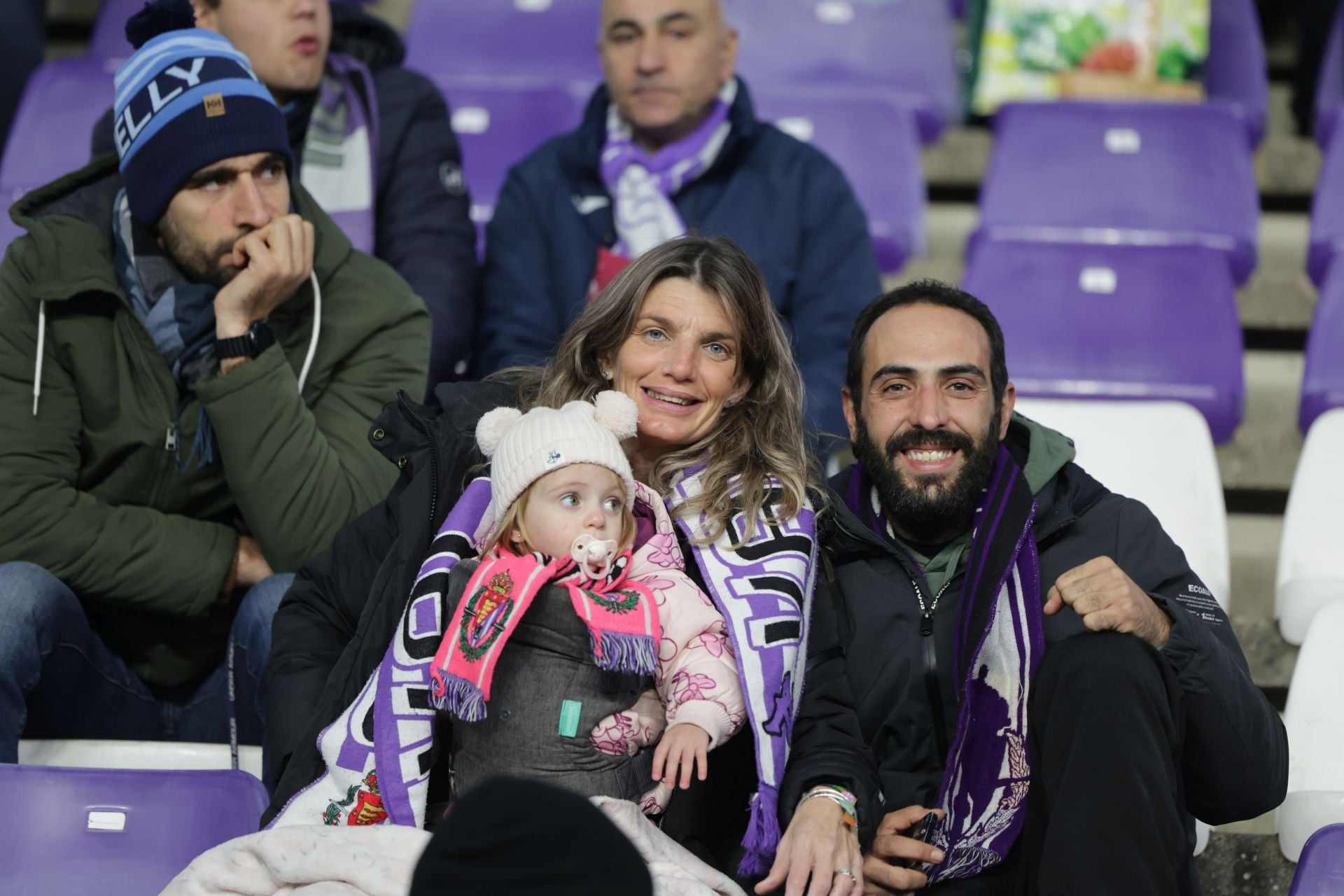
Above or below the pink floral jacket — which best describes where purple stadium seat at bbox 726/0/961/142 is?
above

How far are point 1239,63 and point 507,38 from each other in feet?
5.91

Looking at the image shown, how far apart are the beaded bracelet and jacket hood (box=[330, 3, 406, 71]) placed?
200 cm

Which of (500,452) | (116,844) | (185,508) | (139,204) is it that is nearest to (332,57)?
(139,204)

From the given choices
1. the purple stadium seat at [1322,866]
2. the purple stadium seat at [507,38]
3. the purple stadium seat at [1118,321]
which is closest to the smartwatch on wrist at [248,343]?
the purple stadium seat at [1118,321]

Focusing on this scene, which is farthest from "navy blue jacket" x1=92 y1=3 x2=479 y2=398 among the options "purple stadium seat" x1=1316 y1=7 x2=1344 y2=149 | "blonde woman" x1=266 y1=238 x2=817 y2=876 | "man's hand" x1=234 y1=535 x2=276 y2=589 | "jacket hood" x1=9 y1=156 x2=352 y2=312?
"purple stadium seat" x1=1316 y1=7 x2=1344 y2=149

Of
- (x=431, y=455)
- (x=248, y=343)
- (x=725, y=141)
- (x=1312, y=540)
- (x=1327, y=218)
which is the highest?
(x=725, y=141)

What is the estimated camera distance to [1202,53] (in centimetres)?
385

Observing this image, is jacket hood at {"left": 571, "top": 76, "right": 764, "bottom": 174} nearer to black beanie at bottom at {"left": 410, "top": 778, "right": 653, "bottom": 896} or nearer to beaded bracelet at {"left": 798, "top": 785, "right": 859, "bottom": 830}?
beaded bracelet at {"left": 798, "top": 785, "right": 859, "bottom": 830}

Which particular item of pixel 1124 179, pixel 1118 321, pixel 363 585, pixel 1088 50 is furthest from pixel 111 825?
pixel 1088 50

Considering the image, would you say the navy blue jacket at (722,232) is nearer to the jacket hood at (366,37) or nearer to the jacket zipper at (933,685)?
the jacket hood at (366,37)

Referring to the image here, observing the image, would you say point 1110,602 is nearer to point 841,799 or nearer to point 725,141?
point 841,799

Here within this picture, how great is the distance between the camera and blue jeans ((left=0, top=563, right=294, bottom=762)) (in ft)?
7.14

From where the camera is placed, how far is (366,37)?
10.9 ft

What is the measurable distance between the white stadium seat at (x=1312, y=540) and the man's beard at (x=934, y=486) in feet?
2.43
